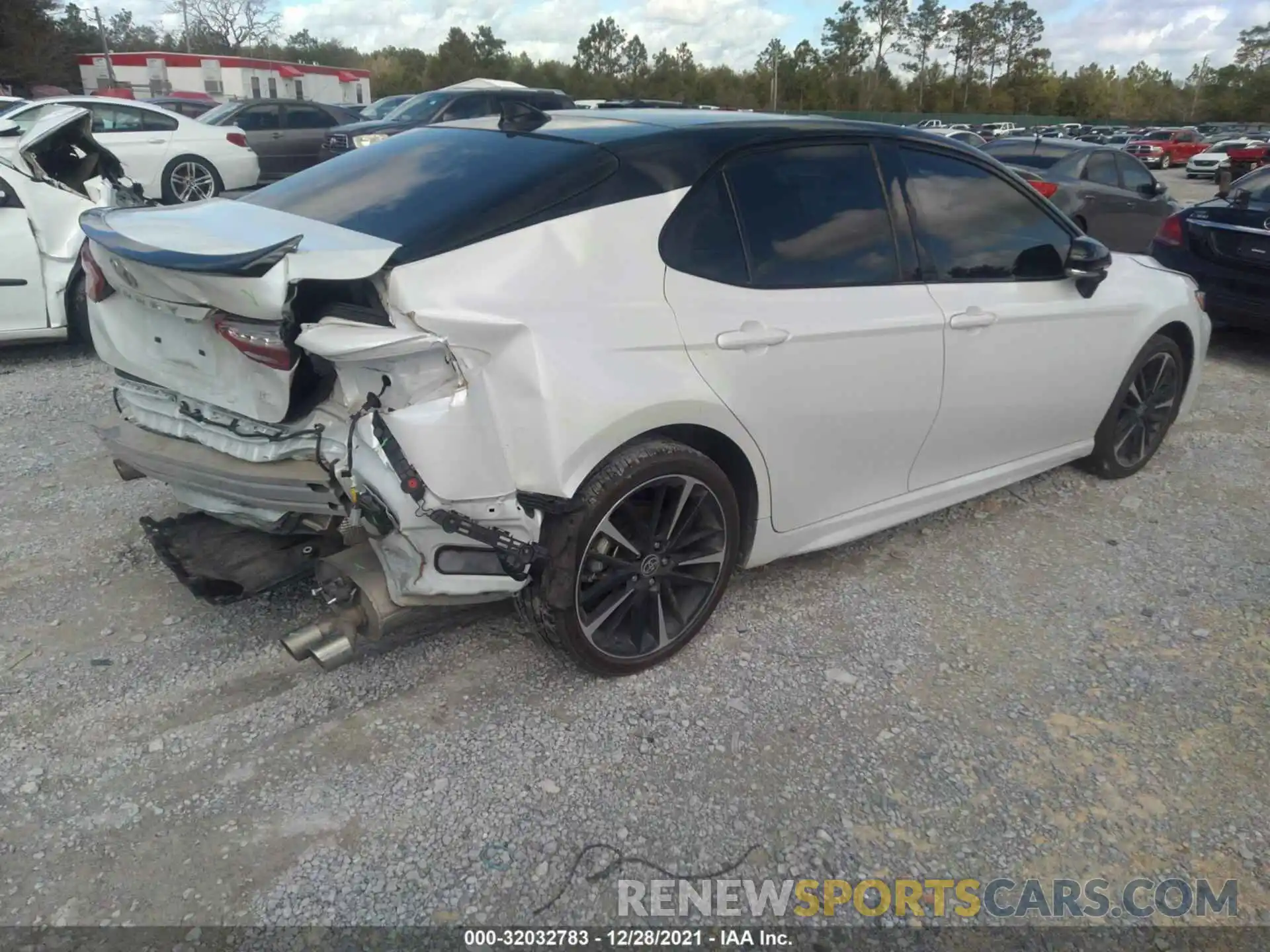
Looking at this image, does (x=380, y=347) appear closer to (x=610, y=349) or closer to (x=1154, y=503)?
(x=610, y=349)

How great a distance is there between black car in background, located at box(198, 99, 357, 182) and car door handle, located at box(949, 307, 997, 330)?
48.3 feet

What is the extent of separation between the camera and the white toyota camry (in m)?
2.42

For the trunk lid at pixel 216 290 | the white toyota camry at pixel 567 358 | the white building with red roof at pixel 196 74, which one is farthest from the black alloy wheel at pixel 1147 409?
the white building with red roof at pixel 196 74

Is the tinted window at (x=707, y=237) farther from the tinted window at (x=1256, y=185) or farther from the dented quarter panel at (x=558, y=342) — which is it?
the tinted window at (x=1256, y=185)

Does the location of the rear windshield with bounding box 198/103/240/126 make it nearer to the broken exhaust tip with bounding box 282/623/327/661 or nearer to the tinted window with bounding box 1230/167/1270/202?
the tinted window with bounding box 1230/167/1270/202

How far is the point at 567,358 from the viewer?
8.19ft

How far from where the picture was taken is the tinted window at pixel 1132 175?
1125 cm

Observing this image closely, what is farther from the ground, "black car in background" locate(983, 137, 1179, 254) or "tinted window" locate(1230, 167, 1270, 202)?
"tinted window" locate(1230, 167, 1270, 202)

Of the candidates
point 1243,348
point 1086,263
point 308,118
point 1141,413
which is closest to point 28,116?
point 308,118

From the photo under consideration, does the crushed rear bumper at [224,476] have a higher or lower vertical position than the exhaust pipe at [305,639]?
higher

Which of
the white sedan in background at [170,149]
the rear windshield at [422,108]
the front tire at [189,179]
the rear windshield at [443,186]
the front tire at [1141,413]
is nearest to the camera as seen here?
the rear windshield at [443,186]

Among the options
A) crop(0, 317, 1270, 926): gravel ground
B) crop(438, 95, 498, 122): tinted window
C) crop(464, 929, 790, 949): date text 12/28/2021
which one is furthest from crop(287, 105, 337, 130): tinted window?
crop(464, 929, 790, 949): date text 12/28/2021

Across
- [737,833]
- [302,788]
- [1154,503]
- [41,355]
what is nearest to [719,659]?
[737,833]

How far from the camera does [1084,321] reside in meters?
4.00
